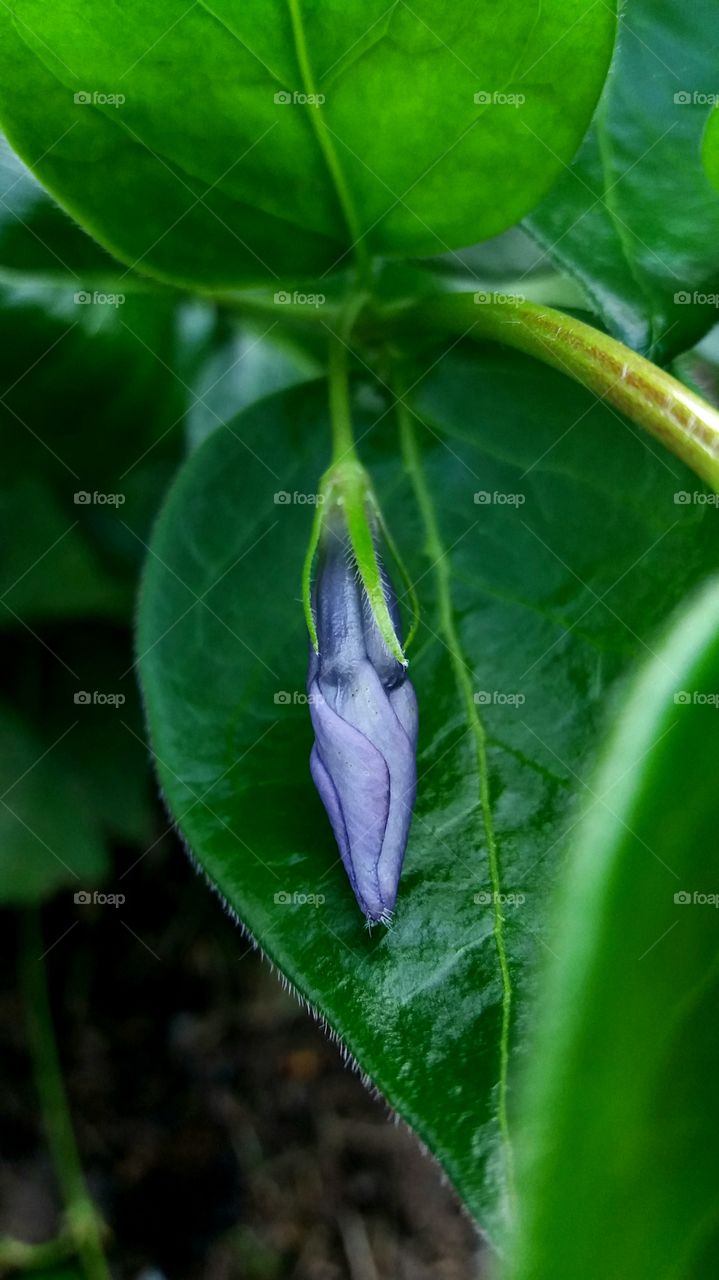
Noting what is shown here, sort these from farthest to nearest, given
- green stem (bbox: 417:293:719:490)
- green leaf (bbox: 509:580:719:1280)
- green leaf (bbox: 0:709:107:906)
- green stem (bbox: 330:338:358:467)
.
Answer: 1. green leaf (bbox: 0:709:107:906)
2. green stem (bbox: 330:338:358:467)
3. green stem (bbox: 417:293:719:490)
4. green leaf (bbox: 509:580:719:1280)

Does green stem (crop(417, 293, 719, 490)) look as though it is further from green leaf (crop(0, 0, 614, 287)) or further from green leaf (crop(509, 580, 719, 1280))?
green leaf (crop(509, 580, 719, 1280))

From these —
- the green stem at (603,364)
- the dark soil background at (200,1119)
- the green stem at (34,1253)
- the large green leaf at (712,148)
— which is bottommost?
the green stem at (34,1253)

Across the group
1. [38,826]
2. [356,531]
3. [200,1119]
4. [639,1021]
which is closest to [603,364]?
[356,531]

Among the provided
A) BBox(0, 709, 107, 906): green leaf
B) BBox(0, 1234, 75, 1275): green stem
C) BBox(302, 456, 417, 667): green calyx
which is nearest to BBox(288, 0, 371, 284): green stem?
BBox(302, 456, 417, 667): green calyx

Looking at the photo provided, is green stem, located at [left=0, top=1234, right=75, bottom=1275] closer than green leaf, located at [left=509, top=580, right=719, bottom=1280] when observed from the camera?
No

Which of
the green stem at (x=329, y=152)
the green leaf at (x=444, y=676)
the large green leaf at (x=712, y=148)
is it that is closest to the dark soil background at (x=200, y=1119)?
the green leaf at (x=444, y=676)

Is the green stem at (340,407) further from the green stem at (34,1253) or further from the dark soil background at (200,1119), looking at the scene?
the green stem at (34,1253)
